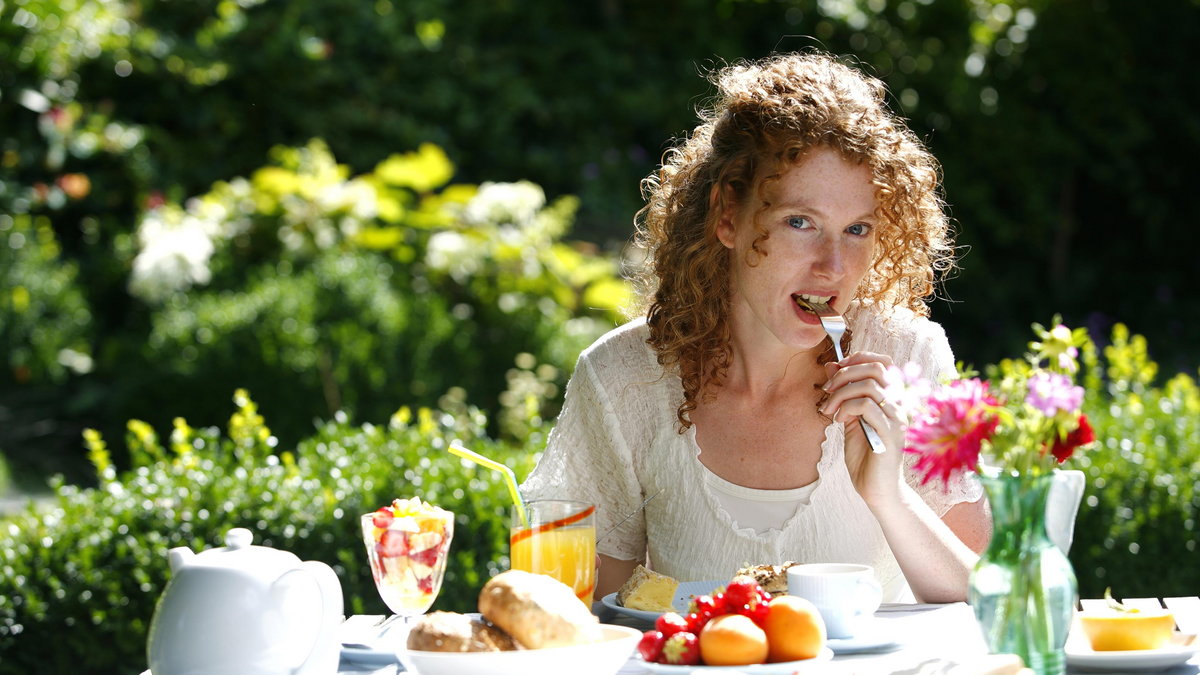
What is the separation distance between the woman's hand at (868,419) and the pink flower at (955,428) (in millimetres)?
415

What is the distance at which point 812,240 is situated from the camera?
7.08ft

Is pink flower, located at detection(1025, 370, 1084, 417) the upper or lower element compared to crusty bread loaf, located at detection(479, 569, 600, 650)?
upper

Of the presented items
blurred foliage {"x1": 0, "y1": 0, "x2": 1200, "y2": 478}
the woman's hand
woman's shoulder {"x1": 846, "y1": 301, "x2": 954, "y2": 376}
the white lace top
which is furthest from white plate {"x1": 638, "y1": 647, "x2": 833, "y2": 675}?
blurred foliage {"x1": 0, "y1": 0, "x2": 1200, "y2": 478}

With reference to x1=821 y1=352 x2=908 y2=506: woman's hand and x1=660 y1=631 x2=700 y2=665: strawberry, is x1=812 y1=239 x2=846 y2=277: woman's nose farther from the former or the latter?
x1=660 y1=631 x2=700 y2=665: strawberry

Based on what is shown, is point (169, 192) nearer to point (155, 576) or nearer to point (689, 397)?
point (155, 576)

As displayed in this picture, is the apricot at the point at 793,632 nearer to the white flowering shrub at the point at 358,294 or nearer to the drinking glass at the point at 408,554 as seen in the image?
the drinking glass at the point at 408,554

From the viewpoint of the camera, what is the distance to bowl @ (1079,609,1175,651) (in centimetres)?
153

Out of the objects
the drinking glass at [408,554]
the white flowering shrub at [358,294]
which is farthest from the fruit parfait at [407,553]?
the white flowering shrub at [358,294]

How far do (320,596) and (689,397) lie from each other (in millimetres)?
1046

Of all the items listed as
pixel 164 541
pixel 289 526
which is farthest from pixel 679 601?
pixel 164 541

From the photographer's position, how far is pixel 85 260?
6.56m

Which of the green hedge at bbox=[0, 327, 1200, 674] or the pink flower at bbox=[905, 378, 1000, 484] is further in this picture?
the green hedge at bbox=[0, 327, 1200, 674]

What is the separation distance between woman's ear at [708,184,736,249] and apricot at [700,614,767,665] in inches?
A: 40.0

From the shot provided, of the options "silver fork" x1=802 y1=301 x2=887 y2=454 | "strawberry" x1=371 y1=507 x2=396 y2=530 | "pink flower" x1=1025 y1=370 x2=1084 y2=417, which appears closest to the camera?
"pink flower" x1=1025 y1=370 x2=1084 y2=417
